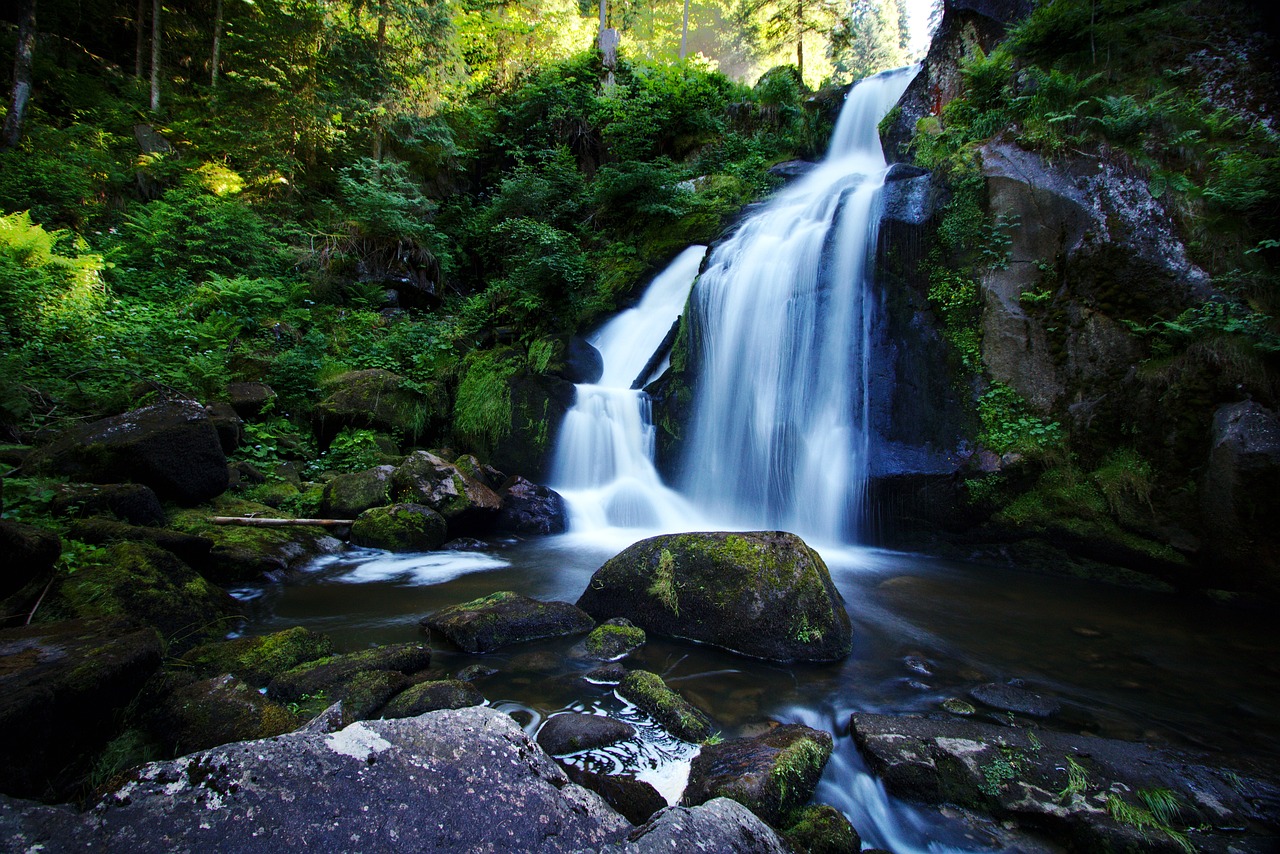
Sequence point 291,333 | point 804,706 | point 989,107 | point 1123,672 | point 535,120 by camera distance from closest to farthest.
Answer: point 804,706 < point 1123,672 < point 989,107 < point 291,333 < point 535,120

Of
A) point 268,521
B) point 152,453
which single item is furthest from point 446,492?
point 152,453

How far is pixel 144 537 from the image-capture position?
4.68 meters

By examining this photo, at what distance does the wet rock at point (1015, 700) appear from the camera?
143 inches

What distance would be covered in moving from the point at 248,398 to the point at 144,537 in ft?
16.2

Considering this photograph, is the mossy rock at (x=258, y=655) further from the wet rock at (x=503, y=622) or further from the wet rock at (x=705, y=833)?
the wet rock at (x=705, y=833)

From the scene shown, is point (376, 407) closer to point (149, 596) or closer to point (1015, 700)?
point (149, 596)

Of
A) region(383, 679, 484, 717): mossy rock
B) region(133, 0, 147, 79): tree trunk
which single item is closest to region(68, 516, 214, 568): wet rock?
region(383, 679, 484, 717): mossy rock

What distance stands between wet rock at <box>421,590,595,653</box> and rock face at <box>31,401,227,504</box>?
12.2 feet

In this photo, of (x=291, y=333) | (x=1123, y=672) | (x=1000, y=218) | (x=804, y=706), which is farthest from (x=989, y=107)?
(x=291, y=333)

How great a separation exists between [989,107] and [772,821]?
37.4 feet

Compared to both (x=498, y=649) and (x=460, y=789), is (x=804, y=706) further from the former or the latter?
(x=460, y=789)

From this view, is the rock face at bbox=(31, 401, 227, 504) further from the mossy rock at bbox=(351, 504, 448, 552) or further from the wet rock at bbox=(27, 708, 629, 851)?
the wet rock at bbox=(27, 708, 629, 851)

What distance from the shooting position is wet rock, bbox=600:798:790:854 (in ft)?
5.70

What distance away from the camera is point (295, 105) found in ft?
45.4
